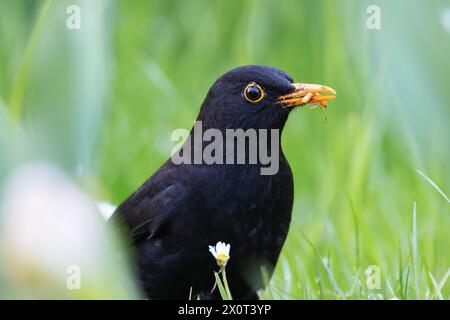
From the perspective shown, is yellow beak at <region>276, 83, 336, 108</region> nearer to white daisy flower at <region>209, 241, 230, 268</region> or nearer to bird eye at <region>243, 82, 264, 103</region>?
bird eye at <region>243, 82, 264, 103</region>

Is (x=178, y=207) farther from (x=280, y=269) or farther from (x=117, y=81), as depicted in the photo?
(x=117, y=81)

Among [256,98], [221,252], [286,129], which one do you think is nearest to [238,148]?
[256,98]

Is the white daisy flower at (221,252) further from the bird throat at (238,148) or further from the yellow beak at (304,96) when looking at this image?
the yellow beak at (304,96)

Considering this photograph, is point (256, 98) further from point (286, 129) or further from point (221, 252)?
point (286, 129)

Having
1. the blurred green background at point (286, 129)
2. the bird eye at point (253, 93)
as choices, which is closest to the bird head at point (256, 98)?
the bird eye at point (253, 93)

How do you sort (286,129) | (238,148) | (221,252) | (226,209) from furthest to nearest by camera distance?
(286,129), (238,148), (226,209), (221,252)
